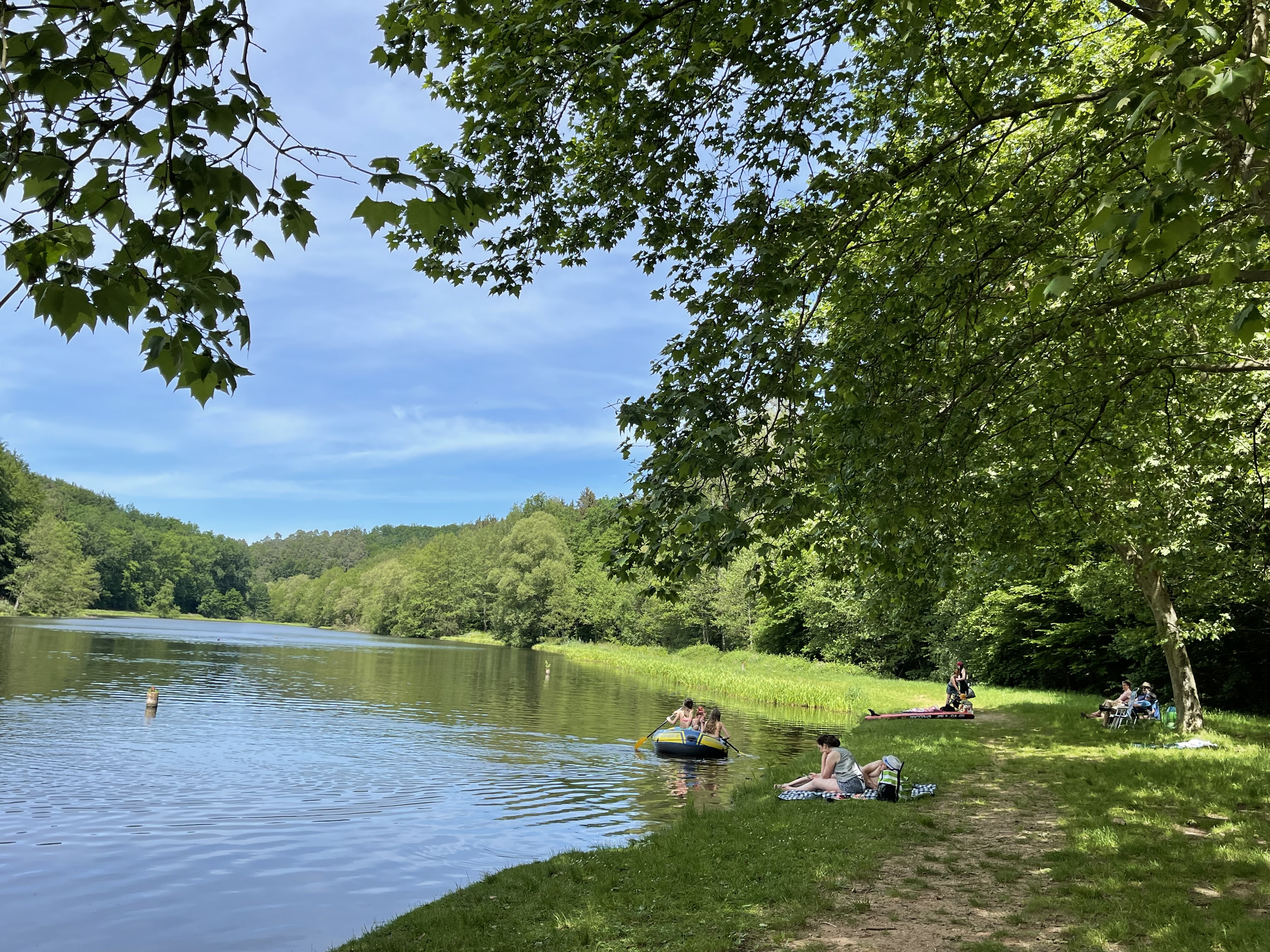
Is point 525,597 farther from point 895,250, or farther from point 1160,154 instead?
point 1160,154

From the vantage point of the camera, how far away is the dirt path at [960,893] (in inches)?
247

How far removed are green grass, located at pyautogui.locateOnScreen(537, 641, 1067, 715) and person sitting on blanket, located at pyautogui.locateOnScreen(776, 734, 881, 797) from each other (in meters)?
16.0

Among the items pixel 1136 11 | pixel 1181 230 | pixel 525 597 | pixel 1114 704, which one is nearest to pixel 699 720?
pixel 1114 704

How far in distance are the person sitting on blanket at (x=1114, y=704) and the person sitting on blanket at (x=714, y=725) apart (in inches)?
361

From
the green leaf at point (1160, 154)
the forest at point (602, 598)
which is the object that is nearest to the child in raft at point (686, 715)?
the forest at point (602, 598)

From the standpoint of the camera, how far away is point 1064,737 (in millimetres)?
18297

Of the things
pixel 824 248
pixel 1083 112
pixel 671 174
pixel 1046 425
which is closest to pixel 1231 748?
pixel 1046 425

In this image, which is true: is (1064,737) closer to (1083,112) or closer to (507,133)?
(1083,112)

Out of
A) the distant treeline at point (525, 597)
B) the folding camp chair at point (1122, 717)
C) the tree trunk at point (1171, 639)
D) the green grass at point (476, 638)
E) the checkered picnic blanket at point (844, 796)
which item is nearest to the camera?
the checkered picnic blanket at point (844, 796)

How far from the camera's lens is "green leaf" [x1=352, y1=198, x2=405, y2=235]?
299 centimetres

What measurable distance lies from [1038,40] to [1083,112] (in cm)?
99

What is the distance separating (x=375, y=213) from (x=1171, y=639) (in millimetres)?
18160

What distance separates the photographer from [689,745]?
19453mm

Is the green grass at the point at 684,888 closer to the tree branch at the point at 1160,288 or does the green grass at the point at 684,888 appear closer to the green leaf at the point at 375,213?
the green leaf at the point at 375,213
